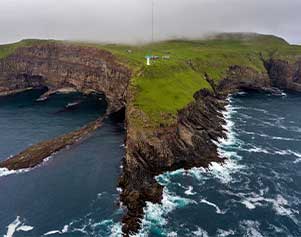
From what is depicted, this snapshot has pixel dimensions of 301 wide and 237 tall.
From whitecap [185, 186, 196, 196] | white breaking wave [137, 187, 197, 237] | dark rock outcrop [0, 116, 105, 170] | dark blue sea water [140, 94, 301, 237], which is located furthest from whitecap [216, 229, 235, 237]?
dark rock outcrop [0, 116, 105, 170]

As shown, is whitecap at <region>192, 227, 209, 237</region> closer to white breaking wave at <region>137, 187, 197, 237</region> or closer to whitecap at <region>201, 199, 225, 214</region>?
white breaking wave at <region>137, 187, 197, 237</region>

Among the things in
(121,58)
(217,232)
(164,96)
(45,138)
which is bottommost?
(217,232)

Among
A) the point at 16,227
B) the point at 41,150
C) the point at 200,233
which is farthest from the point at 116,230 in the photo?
the point at 41,150

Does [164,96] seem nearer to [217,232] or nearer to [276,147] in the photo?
[276,147]

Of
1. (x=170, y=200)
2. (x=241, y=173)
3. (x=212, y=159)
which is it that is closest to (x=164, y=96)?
(x=212, y=159)

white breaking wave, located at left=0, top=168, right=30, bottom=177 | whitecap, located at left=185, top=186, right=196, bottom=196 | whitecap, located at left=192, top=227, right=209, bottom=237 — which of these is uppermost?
white breaking wave, located at left=0, top=168, right=30, bottom=177

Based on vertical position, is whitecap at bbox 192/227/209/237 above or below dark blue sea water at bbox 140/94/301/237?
below

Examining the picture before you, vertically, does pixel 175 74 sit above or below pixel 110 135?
above

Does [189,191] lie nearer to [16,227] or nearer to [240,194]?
[240,194]
